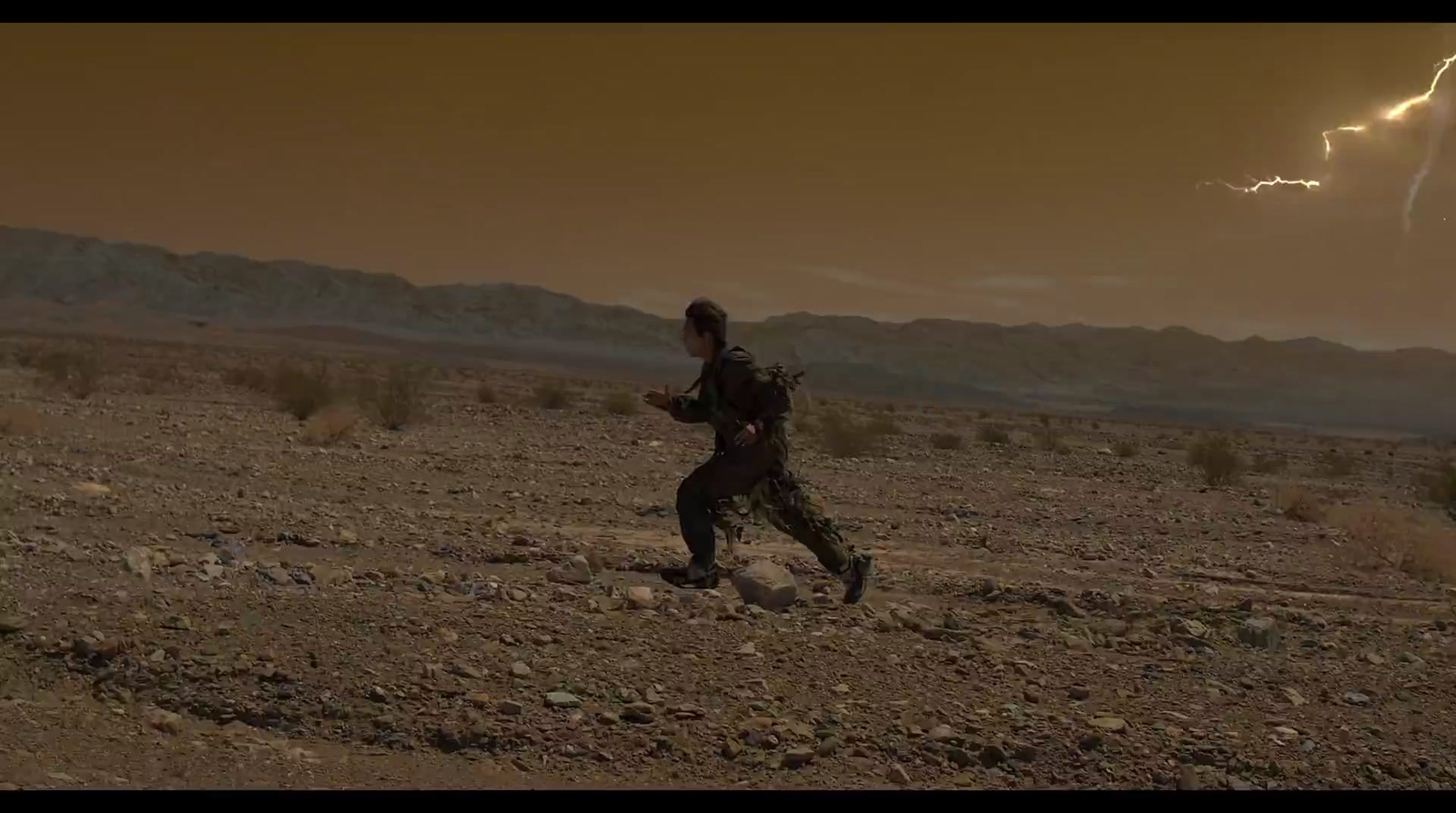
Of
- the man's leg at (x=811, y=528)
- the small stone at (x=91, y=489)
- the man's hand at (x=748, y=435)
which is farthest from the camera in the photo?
the small stone at (x=91, y=489)

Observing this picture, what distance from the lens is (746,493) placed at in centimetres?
747

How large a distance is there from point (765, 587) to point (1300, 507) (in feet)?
37.2

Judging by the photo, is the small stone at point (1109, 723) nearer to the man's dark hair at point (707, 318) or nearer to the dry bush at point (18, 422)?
the man's dark hair at point (707, 318)

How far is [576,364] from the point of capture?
378 feet

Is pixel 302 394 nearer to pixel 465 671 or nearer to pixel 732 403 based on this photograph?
pixel 732 403

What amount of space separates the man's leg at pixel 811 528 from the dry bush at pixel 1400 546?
22.2ft

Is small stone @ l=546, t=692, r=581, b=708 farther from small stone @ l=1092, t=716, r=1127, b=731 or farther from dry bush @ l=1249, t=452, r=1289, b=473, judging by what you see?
dry bush @ l=1249, t=452, r=1289, b=473

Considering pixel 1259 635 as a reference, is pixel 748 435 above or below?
above

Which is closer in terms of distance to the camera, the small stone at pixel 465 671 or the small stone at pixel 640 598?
the small stone at pixel 465 671

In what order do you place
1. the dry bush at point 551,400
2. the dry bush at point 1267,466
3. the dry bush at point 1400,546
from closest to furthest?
1. the dry bush at point 1400,546
2. the dry bush at point 1267,466
3. the dry bush at point 551,400

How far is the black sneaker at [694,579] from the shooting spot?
771cm

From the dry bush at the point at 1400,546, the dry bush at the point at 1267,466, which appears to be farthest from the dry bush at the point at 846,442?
the dry bush at the point at 1400,546

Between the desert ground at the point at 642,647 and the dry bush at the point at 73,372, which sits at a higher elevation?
the dry bush at the point at 73,372

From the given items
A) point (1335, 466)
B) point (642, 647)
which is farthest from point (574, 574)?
point (1335, 466)
